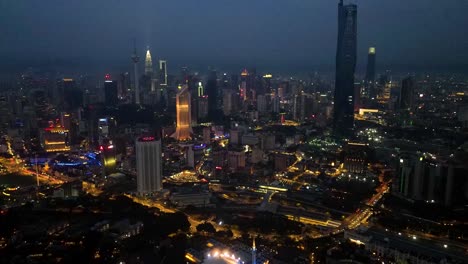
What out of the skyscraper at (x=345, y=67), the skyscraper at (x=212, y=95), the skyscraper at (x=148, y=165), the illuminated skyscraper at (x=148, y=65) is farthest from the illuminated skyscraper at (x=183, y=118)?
Answer: the illuminated skyscraper at (x=148, y=65)

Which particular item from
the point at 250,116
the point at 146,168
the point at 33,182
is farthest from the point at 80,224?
the point at 250,116

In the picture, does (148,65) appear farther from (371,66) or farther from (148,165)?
(148,165)

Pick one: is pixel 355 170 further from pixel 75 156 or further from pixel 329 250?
pixel 75 156

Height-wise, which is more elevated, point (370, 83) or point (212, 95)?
point (370, 83)

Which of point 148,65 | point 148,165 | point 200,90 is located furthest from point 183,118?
point 148,65

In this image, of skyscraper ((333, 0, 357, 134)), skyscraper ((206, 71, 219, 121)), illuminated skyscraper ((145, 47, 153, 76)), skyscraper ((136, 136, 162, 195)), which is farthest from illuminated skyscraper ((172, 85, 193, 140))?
illuminated skyscraper ((145, 47, 153, 76))

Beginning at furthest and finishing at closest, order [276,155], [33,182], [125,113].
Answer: [125,113], [276,155], [33,182]
